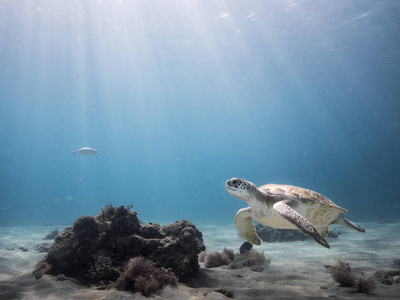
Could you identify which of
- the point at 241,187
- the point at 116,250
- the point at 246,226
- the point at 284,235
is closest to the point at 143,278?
the point at 116,250

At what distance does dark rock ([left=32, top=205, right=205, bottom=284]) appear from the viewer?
4.64 metres

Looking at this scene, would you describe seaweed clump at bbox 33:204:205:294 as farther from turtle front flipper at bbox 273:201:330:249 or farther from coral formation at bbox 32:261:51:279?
turtle front flipper at bbox 273:201:330:249

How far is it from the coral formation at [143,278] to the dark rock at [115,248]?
36cm

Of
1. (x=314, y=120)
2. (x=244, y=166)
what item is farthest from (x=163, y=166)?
(x=314, y=120)

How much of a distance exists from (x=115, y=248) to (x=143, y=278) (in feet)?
5.59

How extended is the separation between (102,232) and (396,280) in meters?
7.52

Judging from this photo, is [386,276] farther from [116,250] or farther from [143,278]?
[116,250]

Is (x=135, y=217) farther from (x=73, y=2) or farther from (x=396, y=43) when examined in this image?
(x=396, y=43)

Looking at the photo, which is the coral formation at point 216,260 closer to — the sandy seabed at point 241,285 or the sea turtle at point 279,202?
the sandy seabed at point 241,285

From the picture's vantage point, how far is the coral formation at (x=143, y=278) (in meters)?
3.68

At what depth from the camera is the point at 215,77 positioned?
134 feet

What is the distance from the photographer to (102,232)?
5.34 meters

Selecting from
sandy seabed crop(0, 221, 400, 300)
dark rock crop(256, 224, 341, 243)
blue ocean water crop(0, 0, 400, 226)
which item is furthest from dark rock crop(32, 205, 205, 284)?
blue ocean water crop(0, 0, 400, 226)

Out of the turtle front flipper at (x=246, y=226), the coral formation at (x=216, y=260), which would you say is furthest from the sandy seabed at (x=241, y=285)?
the turtle front flipper at (x=246, y=226)
